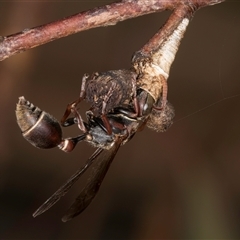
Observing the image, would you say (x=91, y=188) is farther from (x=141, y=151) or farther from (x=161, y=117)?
(x=141, y=151)

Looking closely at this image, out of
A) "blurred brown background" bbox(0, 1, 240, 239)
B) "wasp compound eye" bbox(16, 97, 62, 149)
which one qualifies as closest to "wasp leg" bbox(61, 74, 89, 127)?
"wasp compound eye" bbox(16, 97, 62, 149)

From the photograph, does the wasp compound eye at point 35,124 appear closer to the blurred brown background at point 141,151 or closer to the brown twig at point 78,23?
the brown twig at point 78,23

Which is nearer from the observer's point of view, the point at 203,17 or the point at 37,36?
the point at 37,36

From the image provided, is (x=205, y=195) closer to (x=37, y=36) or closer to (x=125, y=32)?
(x=125, y=32)

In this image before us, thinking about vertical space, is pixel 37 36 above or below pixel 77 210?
above

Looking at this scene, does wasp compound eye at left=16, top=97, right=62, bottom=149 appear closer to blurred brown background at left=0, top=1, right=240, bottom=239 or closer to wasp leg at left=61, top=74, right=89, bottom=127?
wasp leg at left=61, top=74, right=89, bottom=127

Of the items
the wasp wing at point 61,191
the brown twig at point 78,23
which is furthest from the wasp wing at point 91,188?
the brown twig at point 78,23

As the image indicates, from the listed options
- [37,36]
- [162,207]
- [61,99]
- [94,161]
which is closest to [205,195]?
[162,207]
